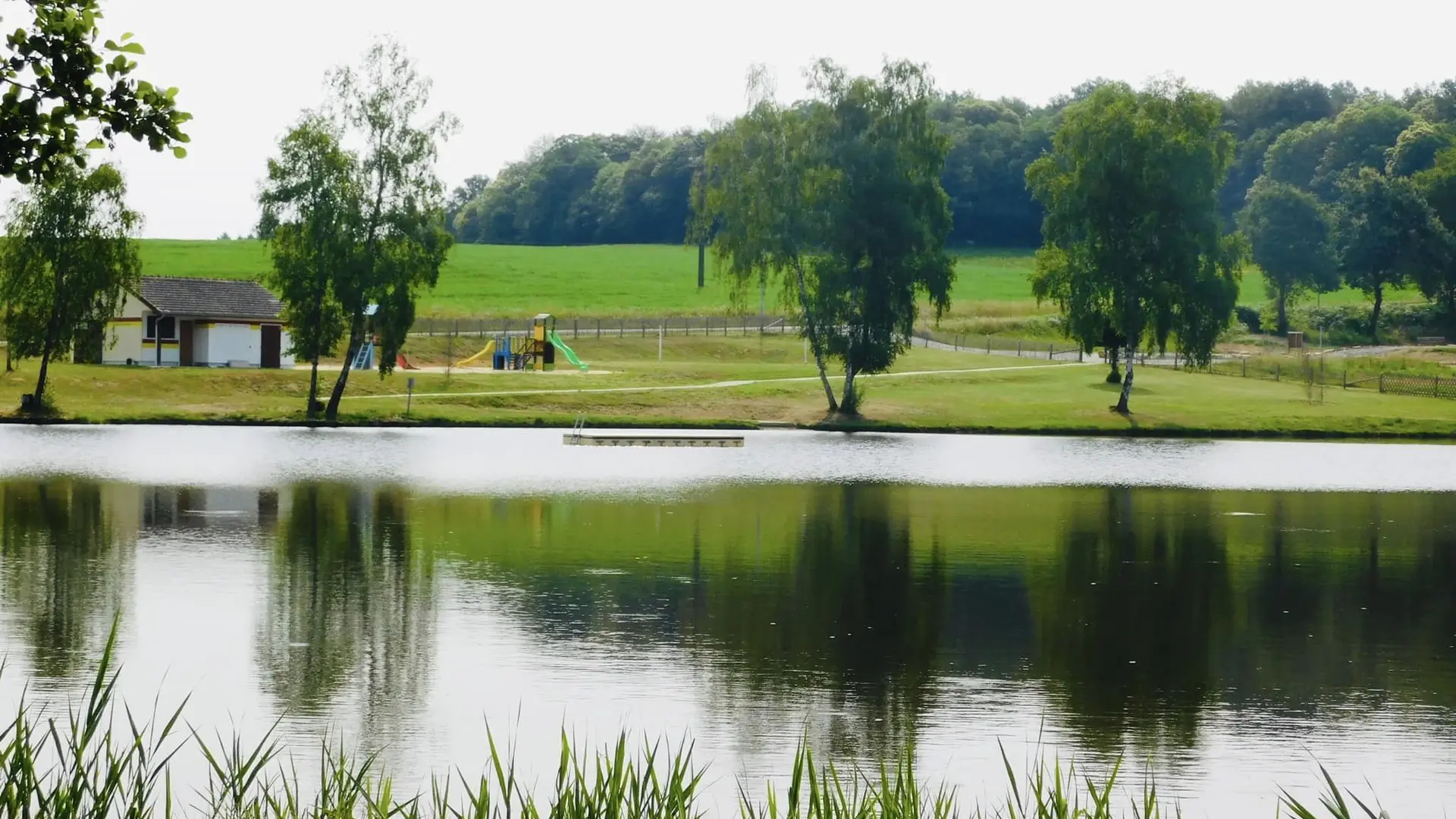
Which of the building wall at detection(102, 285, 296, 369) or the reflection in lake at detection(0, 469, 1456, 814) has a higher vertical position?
the building wall at detection(102, 285, 296, 369)

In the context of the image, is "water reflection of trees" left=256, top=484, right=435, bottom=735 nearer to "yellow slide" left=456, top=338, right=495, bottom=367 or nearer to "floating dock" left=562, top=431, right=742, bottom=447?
"floating dock" left=562, top=431, right=742, bottom=447

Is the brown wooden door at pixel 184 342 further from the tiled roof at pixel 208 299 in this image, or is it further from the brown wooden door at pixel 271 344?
the brown wooden door at pixel 271 344

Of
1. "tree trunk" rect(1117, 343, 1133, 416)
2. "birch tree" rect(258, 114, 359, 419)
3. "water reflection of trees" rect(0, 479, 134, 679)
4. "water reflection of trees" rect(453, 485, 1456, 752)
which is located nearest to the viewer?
"water reflection of trees" rect(453, 485, 1456, 752)

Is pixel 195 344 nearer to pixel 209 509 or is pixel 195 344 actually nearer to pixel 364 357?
pixel 364 357

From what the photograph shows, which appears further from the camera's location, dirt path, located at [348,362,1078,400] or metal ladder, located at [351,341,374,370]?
metal ladder, located at [351,341,374,370]

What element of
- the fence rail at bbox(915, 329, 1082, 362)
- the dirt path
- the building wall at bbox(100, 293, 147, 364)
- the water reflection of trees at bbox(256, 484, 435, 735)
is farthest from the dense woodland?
the water reflection of trees at bbox(256, 484, 435, 735)

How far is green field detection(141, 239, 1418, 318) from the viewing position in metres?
125

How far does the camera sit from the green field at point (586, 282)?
409 feet

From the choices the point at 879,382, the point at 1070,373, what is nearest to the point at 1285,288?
the point at 1070,373

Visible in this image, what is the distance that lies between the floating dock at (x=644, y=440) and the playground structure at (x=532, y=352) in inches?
1299

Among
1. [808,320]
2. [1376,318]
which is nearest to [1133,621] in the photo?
[808,320]

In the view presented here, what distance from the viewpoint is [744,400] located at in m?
73.8

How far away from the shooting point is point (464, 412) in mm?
67750

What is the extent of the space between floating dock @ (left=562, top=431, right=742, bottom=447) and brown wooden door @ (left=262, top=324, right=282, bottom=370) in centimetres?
3379
